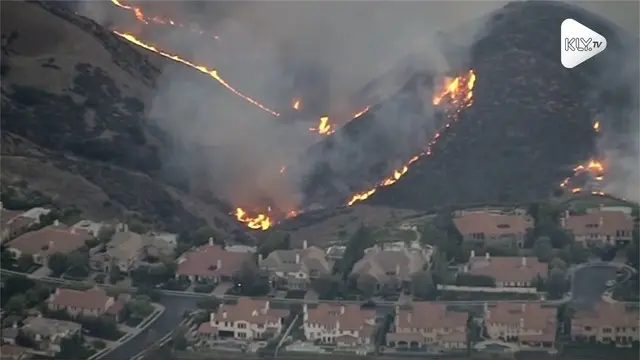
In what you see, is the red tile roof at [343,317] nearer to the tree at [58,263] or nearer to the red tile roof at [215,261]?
the red tile roof at [215,261]

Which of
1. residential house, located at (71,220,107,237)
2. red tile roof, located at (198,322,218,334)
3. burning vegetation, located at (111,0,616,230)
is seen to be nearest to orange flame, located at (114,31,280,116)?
burning vegetation, located at (111,0,616,230)

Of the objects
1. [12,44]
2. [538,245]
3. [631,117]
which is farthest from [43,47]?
[631,117]

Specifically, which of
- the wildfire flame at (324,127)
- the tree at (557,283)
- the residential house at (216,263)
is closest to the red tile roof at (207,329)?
the residential house at (216,263)

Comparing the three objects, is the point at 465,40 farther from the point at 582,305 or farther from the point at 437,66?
the point at 582,305

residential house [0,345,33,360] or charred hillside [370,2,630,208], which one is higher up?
charred hillside [370,2,630,208]

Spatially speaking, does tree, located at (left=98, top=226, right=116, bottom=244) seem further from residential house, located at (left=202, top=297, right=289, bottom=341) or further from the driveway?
the driveway
